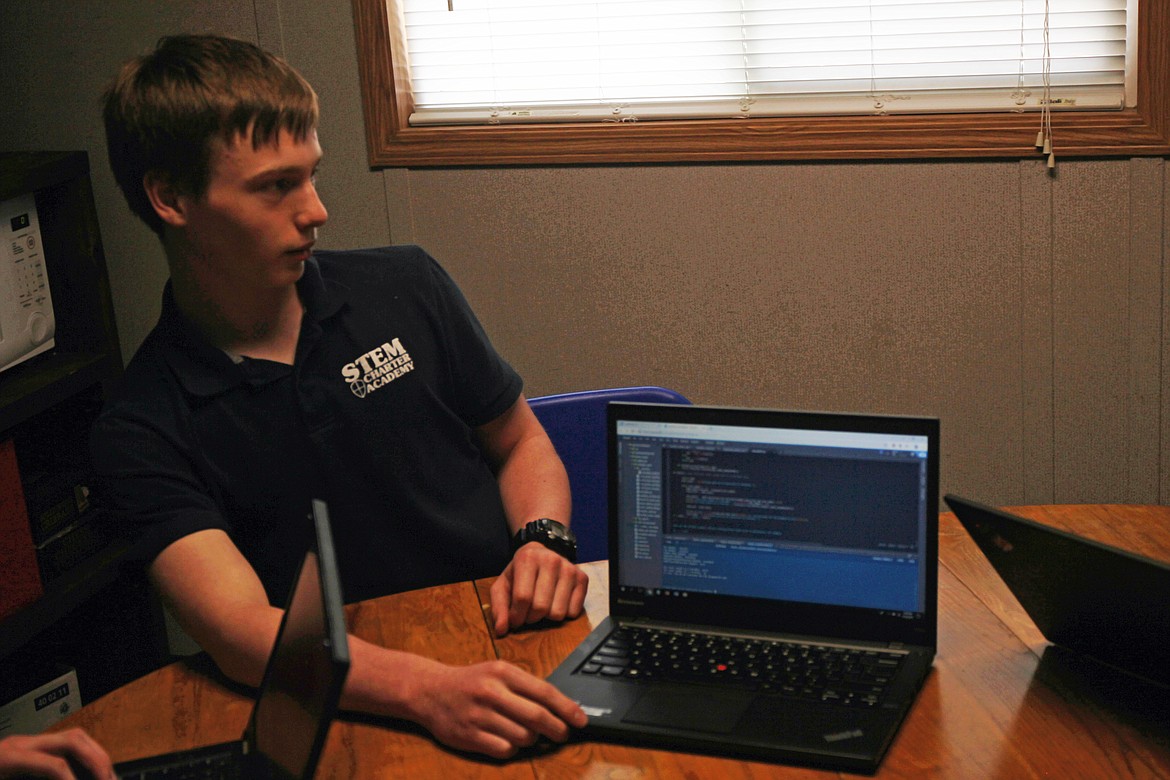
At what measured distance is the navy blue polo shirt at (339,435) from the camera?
1537mm

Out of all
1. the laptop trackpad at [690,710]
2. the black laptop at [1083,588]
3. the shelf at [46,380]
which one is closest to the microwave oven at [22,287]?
the shelf at [46,380]

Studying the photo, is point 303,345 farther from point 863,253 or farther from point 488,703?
point 863,253

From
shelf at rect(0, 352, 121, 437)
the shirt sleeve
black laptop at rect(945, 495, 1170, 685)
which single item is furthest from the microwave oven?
black laptop at rect(945, 495, 1170, 685)

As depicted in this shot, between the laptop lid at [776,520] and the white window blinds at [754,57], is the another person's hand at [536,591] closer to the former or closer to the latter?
the laptop lid at [776,520]

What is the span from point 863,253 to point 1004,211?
30 cm

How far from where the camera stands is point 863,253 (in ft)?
8.57

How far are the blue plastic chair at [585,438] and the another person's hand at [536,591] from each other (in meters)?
0.48

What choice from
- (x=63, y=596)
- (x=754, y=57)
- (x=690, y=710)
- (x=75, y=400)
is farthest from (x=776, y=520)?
(x=75, y=400)

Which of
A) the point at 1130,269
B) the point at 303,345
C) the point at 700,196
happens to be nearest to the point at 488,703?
the point at 303,345

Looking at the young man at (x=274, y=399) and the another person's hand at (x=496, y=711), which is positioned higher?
the young man at (x=274, y=399)

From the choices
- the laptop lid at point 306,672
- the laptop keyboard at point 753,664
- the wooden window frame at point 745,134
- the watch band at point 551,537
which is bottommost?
the laptop keyboard at point 753,664

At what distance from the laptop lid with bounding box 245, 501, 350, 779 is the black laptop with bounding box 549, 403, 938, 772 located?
0.96ft

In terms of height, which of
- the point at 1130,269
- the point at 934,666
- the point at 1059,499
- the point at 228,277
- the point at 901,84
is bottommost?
the point at 1059,499

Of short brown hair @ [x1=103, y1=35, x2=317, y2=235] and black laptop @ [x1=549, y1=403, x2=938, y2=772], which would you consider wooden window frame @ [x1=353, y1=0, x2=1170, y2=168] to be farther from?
black laptop @ [x1=549, y1=403, x2=938, y2=772]
